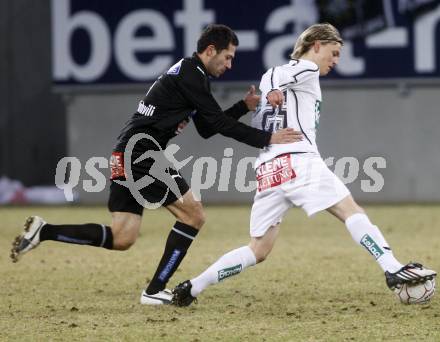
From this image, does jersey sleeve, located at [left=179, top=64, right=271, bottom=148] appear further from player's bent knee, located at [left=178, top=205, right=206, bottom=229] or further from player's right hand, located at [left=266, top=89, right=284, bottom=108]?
player's bent knee, located at [left=178, top=205, right=206, bottom=229]

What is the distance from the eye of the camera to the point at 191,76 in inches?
295

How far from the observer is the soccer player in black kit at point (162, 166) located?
24.5 ft

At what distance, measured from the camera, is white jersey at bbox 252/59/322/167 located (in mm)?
7184

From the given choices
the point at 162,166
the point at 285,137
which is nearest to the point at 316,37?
the point at 285,137

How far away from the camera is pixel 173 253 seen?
7715 millimetres

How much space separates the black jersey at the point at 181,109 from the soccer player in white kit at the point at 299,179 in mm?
296

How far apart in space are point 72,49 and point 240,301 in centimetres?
1400

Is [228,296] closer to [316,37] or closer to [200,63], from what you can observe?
[200,63]

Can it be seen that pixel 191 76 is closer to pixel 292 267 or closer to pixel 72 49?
pixel 292 267

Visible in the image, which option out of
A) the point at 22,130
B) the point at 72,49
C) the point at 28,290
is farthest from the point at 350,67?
the point at 28,290

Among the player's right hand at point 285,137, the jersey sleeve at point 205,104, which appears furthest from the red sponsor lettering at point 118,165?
the player's right hand at point 285,137

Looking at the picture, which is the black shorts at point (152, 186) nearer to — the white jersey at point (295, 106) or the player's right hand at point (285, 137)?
the white jersey at point (295, 106)

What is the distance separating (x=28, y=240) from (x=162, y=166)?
3.66 feet

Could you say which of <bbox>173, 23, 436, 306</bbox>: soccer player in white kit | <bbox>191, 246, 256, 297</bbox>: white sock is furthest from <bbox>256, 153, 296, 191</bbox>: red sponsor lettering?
<bbox>191, 246, 256, 297</bbox>: white sock
